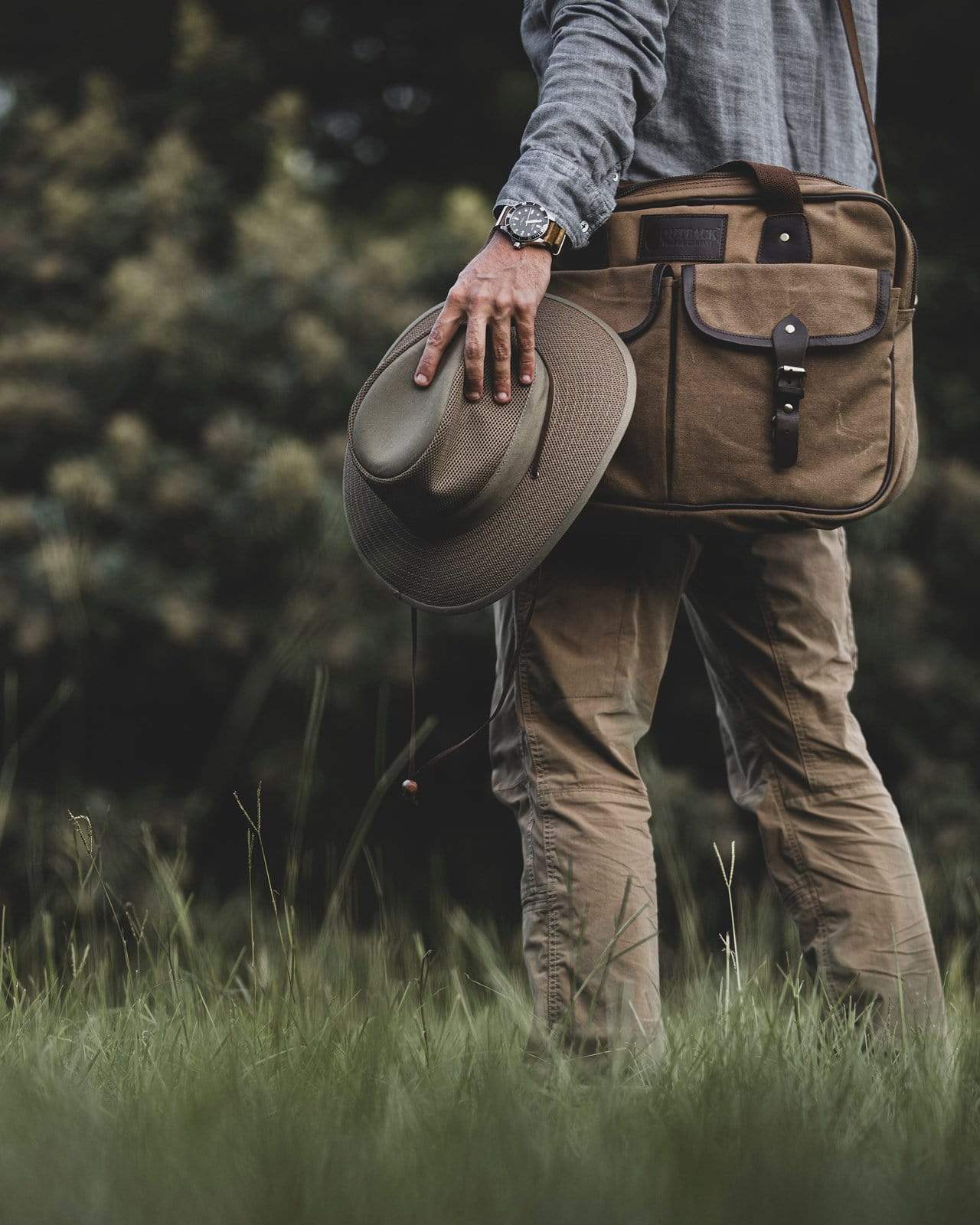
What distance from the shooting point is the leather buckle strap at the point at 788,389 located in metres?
1.56

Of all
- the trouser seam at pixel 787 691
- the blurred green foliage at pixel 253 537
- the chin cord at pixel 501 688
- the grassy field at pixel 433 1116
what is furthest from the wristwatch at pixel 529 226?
the blurred green foliage at pixel 253 537

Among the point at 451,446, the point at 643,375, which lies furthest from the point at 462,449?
the point at 643,375

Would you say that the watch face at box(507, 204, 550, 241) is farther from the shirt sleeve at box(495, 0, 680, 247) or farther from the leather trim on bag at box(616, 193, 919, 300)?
the leather trim on bag at box(616, 193, 919, 300)

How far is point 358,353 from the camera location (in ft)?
16.4

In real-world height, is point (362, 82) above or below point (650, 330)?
above

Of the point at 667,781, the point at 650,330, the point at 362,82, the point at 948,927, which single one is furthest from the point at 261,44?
the point at 650,330

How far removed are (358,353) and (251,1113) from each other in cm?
403

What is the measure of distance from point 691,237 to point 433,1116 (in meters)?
0.98

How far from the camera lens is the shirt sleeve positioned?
1.51m

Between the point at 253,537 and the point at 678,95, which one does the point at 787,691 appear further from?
the point at 253,537

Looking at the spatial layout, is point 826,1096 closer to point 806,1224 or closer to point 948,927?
point 806,1224

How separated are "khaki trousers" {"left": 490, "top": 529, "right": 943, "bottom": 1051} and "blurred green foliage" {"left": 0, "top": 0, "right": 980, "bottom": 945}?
246 cm

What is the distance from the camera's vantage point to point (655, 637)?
5.58ft

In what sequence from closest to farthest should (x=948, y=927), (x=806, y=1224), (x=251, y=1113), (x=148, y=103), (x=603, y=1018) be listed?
(x=806, y=1224)
(x=251, y=1113)
(x=603, y=1018)
(x=948, y=927)
(x=148, y=103)
